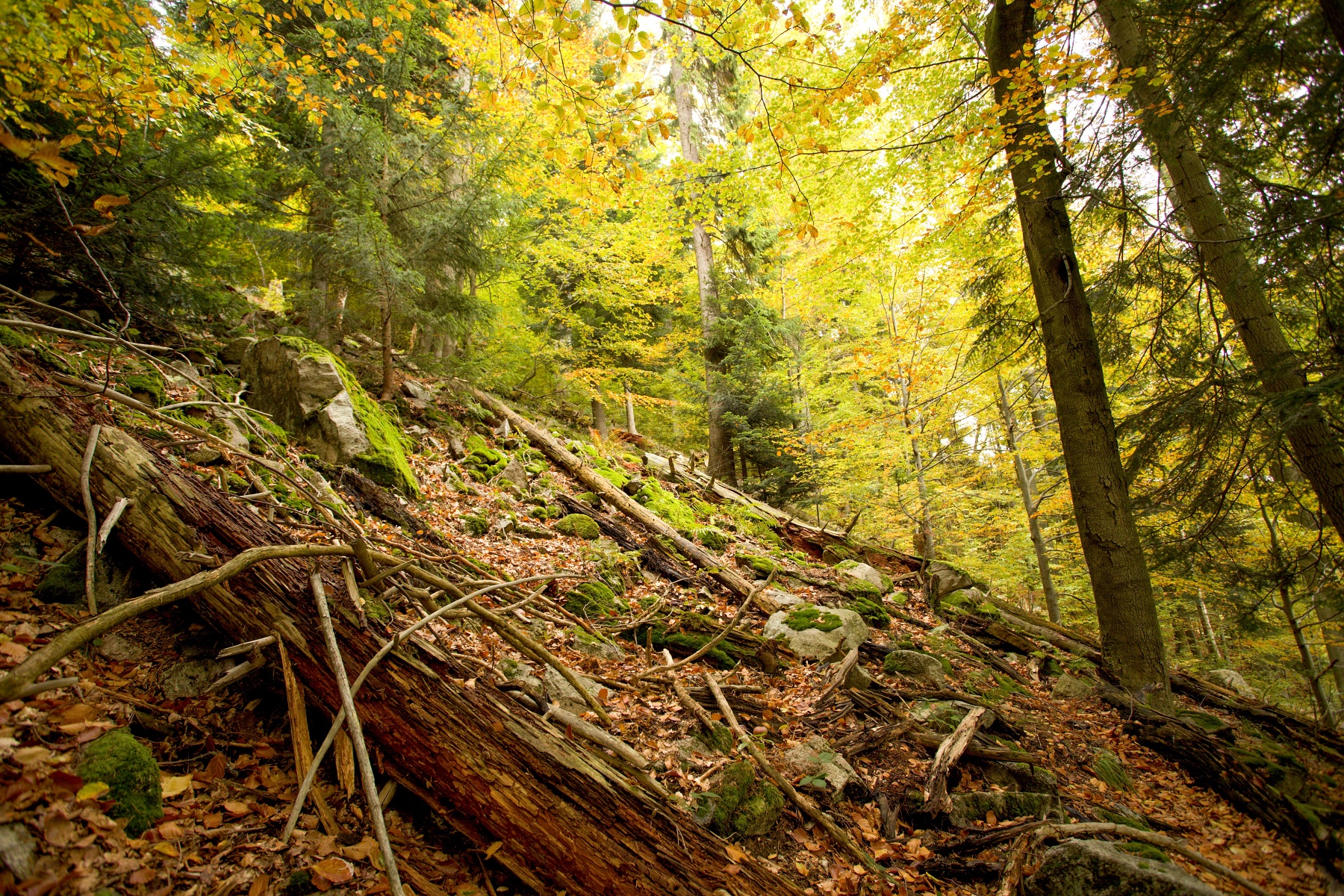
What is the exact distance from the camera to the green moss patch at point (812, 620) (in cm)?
554

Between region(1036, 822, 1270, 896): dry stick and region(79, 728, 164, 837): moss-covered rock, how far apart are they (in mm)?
4273

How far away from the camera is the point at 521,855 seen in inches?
94.4

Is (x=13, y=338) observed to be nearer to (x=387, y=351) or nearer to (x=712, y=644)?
(x=387, y=351)

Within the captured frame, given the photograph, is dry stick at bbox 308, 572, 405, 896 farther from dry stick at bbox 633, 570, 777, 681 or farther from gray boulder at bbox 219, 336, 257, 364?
gray boulder at bbox 219, 336, 257, 364

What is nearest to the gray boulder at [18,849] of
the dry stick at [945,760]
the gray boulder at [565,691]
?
the gray boulder at [565,691]

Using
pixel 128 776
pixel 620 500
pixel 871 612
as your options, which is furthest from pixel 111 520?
pixel 871 612

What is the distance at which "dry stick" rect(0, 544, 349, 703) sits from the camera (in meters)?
1.65

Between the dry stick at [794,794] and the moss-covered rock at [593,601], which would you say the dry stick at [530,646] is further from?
the moss-covered rock at [593,601]

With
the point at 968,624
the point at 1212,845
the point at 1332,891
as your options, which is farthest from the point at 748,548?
the point at 1332,891

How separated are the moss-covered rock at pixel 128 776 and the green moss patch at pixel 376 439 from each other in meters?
4.02

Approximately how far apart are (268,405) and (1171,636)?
24.1 meters

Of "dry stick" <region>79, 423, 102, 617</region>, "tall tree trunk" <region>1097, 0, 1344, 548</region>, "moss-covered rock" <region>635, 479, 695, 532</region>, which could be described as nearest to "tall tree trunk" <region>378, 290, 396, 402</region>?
"moss-covered rock" <region>635, 479, 695, 532</region>

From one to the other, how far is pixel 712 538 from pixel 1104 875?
5.90m

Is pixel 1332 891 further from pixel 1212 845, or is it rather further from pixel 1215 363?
pixel 1215 363
